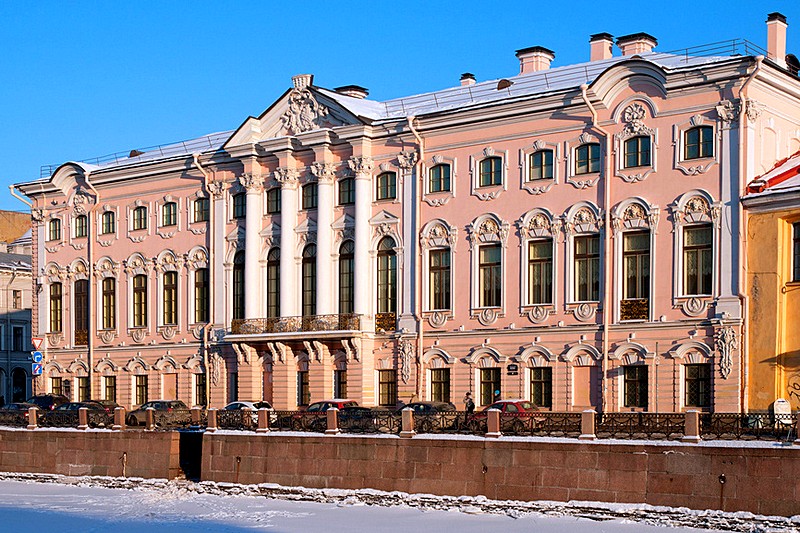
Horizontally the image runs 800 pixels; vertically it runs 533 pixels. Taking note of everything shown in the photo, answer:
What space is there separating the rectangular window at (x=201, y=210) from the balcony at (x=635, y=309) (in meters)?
15.9

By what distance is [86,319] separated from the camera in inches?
1982

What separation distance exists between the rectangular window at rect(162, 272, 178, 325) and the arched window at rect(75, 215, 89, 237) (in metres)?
4.37

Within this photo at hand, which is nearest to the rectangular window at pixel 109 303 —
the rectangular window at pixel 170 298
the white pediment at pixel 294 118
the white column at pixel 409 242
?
the rectangular window at pixel 170 298

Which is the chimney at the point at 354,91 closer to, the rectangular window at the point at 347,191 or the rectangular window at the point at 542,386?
the rectangular window at the point at 347,191

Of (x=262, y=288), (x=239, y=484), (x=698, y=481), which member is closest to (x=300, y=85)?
(x=262, y=288)

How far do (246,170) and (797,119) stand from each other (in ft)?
56.8

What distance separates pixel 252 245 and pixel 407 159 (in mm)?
6505

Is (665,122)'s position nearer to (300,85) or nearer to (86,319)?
(300,85)

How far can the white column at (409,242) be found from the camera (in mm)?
41406

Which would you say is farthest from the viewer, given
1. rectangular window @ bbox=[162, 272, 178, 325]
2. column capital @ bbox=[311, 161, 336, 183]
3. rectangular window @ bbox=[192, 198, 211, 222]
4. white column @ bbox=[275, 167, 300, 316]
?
rectangular window @ bbox=[162, 272, 178, 325]

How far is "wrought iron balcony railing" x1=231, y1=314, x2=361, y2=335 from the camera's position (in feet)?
138

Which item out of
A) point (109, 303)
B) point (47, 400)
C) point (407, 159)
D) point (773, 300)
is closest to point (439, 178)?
point (407, 159)

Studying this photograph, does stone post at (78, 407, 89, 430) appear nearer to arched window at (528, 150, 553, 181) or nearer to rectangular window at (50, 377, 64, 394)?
rectangular window at (50, 377, 64, 394)

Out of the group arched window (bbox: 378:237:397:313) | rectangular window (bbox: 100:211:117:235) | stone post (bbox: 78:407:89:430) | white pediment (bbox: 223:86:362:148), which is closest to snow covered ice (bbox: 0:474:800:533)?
stone post (bbox: 78:407:89:430)
